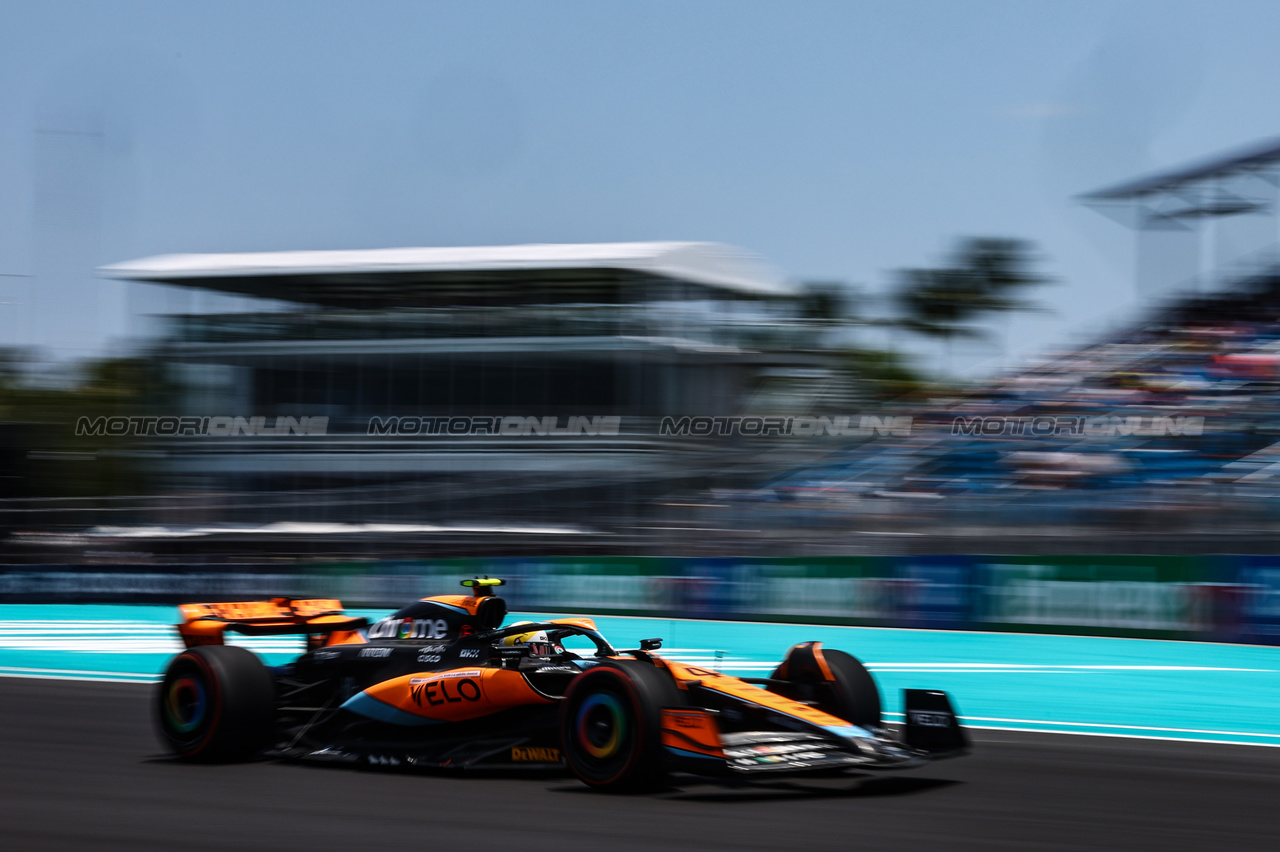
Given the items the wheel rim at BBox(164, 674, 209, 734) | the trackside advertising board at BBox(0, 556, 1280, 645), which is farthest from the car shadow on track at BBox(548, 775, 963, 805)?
the trackside advertising board at BBox(0, 556, 1280, 645)

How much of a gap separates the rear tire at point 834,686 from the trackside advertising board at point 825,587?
5989 millimetres

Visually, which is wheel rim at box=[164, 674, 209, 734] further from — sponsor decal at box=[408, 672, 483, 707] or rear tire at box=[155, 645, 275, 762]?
sponsor decal at box=[408, 672, 483, 707]

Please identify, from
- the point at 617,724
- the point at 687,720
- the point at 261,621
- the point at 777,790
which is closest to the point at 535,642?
the point at 617,724

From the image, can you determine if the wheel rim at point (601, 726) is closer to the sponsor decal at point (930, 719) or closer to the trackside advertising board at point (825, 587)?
the sponsor decal at point (930, 719)

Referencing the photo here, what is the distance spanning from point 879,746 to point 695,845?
144 centimetres

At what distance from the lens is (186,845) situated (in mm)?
5277

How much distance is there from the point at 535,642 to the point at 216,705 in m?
1.62

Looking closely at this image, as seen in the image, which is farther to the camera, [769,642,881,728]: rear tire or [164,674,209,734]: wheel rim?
[164,674,209,734]: wheel rim

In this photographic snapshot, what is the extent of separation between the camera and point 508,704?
22.4 feet

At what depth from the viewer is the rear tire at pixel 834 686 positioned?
6910 mm

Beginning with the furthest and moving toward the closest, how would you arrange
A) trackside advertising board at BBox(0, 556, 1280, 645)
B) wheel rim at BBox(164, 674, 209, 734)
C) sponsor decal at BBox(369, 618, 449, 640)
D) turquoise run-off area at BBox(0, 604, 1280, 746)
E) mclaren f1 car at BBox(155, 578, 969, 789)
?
trackside advertising board at BBox(0, 556, 1280, 645) < turquoise run-off area at BBox(0, 604, 1280, 746) < sponsor decal at BBox(369, 618, 449, 640) < wheel rim at BBox(164, 674, 209, 734) < mclaren f1 car at BBox(155, 578, 969, 789)

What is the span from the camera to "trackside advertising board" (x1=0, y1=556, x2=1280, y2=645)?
12.0 metres

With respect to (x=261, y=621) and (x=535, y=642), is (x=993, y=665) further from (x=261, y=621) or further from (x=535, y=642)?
(x=261, y=621)

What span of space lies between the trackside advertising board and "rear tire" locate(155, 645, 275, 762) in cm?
774
